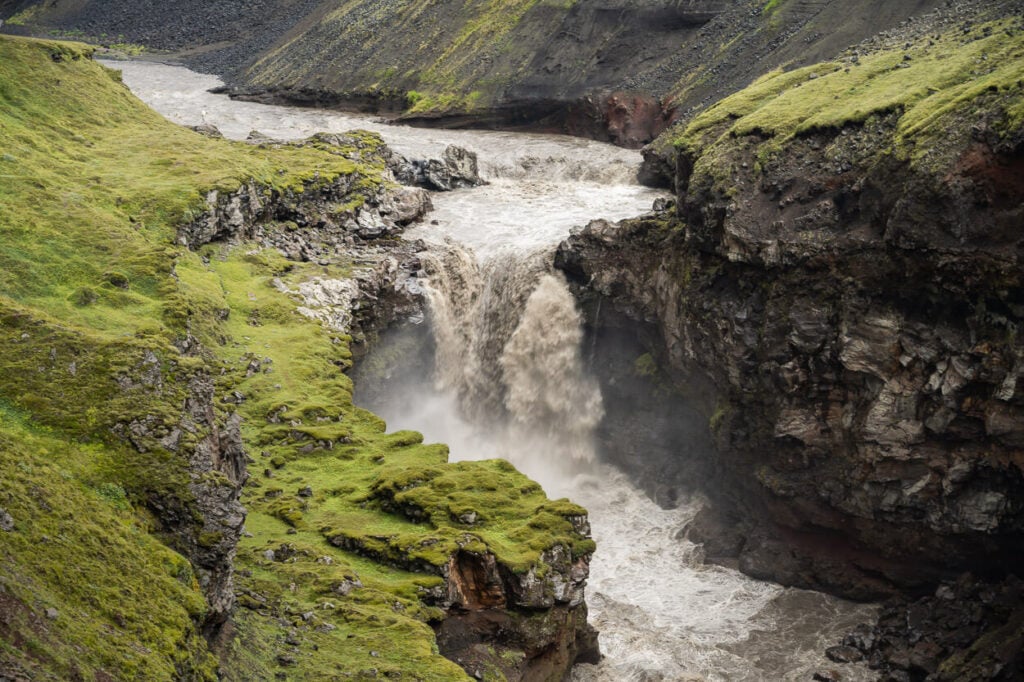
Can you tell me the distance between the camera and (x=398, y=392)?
149 feet

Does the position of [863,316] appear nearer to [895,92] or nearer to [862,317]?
[862,317]

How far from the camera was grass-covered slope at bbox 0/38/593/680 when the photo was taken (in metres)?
16.9

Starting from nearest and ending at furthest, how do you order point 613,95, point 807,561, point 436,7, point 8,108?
point 807,561 < point 8,108 < point 613,95 < point 436,7

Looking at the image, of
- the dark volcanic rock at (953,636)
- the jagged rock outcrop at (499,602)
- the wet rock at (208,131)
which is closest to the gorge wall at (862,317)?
the dark volcanic rock at (953,636)

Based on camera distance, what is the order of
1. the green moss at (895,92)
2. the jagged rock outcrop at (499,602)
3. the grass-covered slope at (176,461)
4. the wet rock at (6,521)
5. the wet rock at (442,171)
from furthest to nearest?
the wet rock at (442,171)
the green moss at (895,92)
the jagged rock outcrop at (499,602)
the grass-covered slope at (176,461)
the wet rock at (6,521)

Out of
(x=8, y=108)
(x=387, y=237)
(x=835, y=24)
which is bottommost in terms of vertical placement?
(x=387, y=237)

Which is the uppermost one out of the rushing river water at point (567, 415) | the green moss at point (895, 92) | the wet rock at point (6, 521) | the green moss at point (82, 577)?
the green moss at point (895, 92)

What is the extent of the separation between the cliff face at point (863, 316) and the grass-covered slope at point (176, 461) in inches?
443

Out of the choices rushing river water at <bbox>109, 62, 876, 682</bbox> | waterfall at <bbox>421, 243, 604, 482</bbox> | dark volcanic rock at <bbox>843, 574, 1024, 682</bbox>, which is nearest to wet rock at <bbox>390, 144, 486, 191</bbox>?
rushing river water at <bbox>109, 62, 876, 682</bbox>

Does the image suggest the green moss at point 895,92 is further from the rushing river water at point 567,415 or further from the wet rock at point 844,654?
the wet rock at point 844,654

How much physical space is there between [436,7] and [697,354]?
209 feet

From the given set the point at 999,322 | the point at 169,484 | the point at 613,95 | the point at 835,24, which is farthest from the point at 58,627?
the point at 613,95

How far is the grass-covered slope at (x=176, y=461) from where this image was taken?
55.5 ft

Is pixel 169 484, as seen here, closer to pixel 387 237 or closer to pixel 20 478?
pixel 20 478
